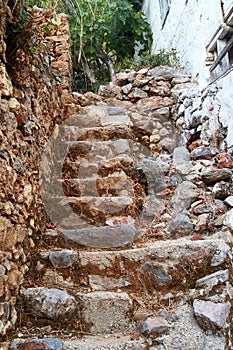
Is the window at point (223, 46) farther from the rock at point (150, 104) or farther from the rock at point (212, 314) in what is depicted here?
the rock at point (212, 314)

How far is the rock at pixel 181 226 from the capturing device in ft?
7.25

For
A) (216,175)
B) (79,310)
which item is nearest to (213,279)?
(79,310)

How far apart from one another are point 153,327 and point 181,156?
194 centimetres

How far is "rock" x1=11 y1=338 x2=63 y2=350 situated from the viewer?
1.19m

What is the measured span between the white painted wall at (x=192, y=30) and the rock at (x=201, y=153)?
110cm

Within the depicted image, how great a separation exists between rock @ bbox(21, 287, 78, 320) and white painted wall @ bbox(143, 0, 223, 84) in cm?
297

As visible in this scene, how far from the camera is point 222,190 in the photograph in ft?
7.79

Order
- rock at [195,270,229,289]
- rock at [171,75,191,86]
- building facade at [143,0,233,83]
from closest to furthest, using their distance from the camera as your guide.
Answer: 1. rock at [195,270,229,289]
2. building facade at [143,0,233,83]
3. rock at [171,75,191,86]

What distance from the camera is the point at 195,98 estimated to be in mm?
3266

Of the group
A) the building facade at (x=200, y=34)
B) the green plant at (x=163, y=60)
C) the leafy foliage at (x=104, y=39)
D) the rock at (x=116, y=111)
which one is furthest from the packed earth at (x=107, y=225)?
the leafy foliage at (x=104, y=39)

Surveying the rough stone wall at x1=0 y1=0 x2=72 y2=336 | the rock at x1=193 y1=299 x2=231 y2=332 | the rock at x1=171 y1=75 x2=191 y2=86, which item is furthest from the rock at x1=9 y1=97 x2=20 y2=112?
the rock at x1=171 y1=75 x2=191 y2=86

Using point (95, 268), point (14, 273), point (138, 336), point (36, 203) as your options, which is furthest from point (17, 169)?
point (138, 336)

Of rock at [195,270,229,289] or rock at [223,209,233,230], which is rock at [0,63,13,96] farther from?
rock at [223,209,233,230]

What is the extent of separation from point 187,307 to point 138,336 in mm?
305
